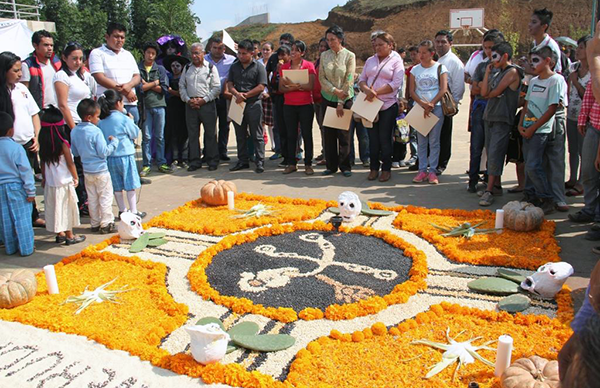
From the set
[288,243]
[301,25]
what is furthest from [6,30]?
[301,25]

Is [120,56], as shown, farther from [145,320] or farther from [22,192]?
[145,320]

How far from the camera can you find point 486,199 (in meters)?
6.62

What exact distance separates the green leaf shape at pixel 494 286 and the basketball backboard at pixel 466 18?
41.9m

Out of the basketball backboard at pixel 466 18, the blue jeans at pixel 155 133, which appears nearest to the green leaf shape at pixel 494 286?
the blue jeans at pixel 155 133

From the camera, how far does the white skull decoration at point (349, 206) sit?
19.6 feet

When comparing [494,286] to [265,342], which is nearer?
[265,342]

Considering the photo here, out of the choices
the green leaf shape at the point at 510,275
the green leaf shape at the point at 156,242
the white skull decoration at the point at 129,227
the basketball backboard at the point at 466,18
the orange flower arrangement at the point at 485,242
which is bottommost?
the green leaf shape at the point at 510,275

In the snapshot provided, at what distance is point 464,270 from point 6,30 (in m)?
22.1

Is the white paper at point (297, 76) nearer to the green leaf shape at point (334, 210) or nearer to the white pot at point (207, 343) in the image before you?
the green leaf shape at point (334, 210)

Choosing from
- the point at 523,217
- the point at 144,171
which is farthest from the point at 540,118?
the point at 144,171

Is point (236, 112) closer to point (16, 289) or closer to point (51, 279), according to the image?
point (51, 279)

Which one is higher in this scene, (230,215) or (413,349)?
(230,215)

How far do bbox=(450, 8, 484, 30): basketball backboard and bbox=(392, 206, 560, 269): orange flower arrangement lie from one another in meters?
40.0

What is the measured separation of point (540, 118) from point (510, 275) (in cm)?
251
